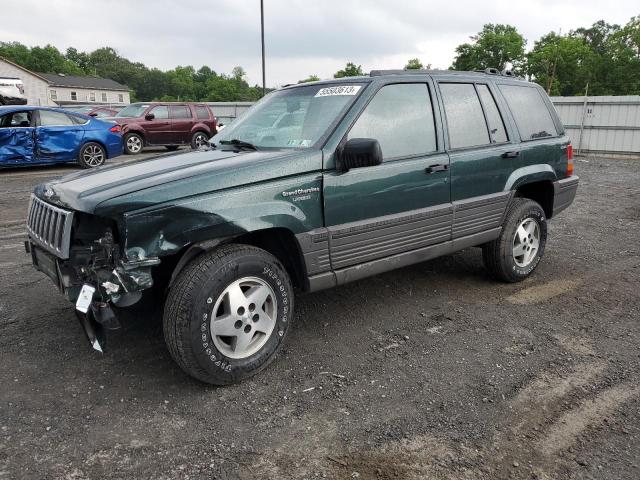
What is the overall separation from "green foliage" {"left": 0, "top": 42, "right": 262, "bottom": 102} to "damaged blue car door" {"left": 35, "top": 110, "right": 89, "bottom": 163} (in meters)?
87.9

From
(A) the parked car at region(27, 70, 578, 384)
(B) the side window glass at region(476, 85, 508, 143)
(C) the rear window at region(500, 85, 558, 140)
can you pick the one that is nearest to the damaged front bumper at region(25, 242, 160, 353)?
(A) the parked car at region(27, 70, 578, 384)

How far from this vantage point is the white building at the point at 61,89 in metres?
60.4

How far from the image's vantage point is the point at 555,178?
16.5ft

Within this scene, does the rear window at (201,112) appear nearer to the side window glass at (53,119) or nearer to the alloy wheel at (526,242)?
the side window glass at (53,119)

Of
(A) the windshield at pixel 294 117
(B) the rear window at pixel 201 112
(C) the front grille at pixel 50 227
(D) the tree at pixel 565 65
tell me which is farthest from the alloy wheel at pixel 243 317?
(D) the tree at pixel 565 65

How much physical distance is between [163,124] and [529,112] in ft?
46.5

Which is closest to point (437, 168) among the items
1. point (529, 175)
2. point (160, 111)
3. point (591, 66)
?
point (529, 175)

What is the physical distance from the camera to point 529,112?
4875 mm

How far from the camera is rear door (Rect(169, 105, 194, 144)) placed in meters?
17.1

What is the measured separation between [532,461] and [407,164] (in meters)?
2.13

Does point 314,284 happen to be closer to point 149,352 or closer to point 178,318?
point 178,318

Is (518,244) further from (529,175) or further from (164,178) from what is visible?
(164,178)

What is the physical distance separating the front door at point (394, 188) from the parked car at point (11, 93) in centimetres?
1962

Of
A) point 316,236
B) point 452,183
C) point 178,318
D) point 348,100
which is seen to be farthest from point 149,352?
point 452,183
